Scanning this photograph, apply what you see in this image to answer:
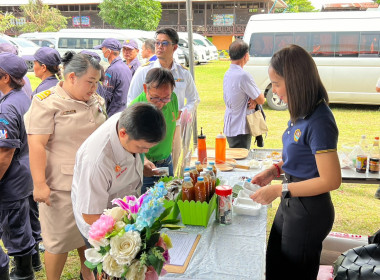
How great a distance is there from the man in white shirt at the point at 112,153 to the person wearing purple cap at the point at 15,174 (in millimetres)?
922

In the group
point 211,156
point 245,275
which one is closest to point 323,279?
point 245,275

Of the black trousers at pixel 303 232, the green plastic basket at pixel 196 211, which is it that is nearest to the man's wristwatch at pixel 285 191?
the black trousers at pixel 303 232

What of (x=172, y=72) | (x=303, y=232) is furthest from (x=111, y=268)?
(x=172, y=72)

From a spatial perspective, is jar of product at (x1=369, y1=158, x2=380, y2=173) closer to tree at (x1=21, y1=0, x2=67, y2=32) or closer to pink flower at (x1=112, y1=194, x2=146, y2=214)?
pink flower at (x1=112, y1=194, x2=146, y2=214)

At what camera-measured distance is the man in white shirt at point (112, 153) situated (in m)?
1.39

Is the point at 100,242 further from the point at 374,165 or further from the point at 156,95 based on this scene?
the point at 374,165

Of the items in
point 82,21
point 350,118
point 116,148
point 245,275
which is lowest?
point 350,118

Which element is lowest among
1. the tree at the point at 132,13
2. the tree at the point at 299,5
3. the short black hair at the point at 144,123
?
the short black hair at the point at 144,123

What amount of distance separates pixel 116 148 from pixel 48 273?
1.15m

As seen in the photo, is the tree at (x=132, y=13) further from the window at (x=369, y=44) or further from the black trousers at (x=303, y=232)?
the black trousers at (x=303, y=232)

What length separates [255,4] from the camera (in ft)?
82.1

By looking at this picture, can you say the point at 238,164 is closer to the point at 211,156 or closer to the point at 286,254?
the point at 211,156

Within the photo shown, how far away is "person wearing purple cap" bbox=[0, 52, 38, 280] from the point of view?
225 centimetres

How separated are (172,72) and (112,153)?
191cm
